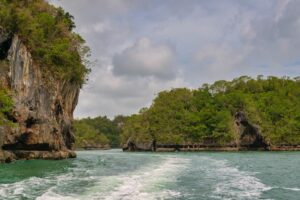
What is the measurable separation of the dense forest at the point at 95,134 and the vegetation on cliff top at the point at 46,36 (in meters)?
81.2

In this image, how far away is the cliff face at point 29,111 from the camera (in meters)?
35.0

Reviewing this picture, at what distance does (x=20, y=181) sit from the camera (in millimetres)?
19953

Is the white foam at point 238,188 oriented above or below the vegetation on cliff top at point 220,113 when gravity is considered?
below

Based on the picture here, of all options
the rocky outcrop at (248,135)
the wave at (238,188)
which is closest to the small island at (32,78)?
the wave at (238,188)

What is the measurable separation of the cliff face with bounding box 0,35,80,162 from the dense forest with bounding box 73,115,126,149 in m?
88.3

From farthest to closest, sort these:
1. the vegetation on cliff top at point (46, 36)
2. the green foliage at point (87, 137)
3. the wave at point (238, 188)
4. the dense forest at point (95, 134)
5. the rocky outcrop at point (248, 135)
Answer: the dense forest at point (95, 134), the green foliage at point (87, 137), the rocky outcrop at point (248, 135), the vegetation on cliff top at point (46, 36), the wave at point (238, 188)

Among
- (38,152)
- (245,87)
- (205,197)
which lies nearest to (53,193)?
(205,197)

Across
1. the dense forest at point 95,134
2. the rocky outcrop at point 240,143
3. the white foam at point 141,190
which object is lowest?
the white foam at point 141,190

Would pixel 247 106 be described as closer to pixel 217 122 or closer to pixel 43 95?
pixel 217 122

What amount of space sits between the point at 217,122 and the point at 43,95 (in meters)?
65.9

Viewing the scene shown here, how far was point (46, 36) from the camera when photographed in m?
45.6

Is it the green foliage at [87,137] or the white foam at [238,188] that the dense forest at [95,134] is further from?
the white foam at [238,188]

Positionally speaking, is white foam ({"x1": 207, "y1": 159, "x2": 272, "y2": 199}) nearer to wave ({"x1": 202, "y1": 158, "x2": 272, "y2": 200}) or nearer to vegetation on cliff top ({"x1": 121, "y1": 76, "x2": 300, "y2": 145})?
wave ({"x1": 202, "y1": 158, "x2": 272, "y2": 200})

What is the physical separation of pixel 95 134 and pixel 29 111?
4899 inches
